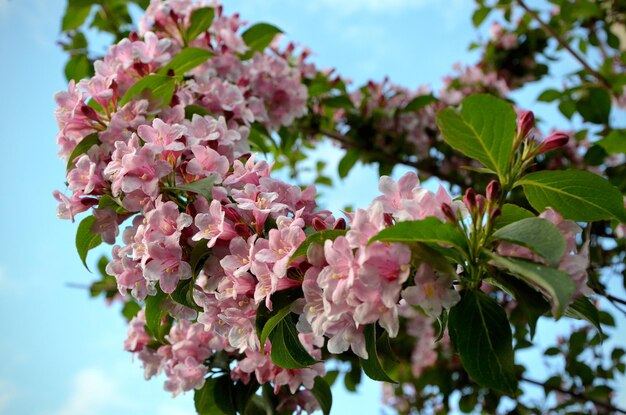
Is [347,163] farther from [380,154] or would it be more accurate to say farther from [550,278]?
[550,278]

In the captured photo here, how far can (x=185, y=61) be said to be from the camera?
1.58 m

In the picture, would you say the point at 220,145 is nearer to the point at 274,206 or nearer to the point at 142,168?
the point at 142,168

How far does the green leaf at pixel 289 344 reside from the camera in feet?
3.46

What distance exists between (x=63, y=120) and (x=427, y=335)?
2.93 m

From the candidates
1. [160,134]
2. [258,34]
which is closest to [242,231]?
[160,134]

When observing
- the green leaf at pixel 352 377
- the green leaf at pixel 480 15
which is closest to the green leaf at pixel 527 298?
the green leaf at pixel 352 377

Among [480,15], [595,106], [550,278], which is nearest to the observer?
[550,278]

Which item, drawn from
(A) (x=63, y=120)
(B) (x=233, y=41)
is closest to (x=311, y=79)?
(B) (x=233, y=41)

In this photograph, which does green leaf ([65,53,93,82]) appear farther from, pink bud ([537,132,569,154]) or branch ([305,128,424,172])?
pink bud ([537,132,569,154])

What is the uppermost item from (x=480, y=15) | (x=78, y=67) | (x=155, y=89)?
(x=480, y=15)

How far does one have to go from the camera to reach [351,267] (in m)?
0.81

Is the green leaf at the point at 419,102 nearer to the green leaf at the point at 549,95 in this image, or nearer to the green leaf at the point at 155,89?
the green leaf at the point at 549,95

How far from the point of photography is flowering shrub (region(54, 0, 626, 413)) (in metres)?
0.81

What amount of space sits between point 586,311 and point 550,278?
0.59 feet
